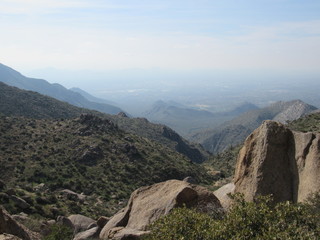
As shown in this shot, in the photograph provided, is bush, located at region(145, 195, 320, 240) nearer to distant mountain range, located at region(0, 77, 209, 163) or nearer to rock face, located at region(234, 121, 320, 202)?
rock face, located at region(234, 121, 320, 202)

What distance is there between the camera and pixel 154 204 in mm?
20625

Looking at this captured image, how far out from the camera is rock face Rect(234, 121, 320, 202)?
17156 mm

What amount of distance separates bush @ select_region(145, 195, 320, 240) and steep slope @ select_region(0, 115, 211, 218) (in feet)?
77.9

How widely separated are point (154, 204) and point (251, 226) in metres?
9.72

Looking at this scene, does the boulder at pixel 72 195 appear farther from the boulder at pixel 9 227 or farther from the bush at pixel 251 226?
the bush at pixel 251 226

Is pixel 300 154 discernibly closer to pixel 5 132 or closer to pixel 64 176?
pixel 64 176

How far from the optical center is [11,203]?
106 feet

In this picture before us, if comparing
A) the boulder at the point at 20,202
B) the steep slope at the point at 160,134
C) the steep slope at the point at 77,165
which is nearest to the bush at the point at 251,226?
the steep slope at the point at 77,165

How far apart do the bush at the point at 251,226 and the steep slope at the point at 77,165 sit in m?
23.8

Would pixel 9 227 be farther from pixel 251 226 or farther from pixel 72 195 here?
pixel 72 195

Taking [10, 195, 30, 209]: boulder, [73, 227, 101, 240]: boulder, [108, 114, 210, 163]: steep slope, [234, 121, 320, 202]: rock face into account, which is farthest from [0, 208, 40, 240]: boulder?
[108, 114, 210, 163]: steep slope

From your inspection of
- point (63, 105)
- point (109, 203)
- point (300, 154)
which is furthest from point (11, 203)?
A: point (63, 105)

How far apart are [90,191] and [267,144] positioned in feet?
107

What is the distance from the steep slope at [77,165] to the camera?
131ft
